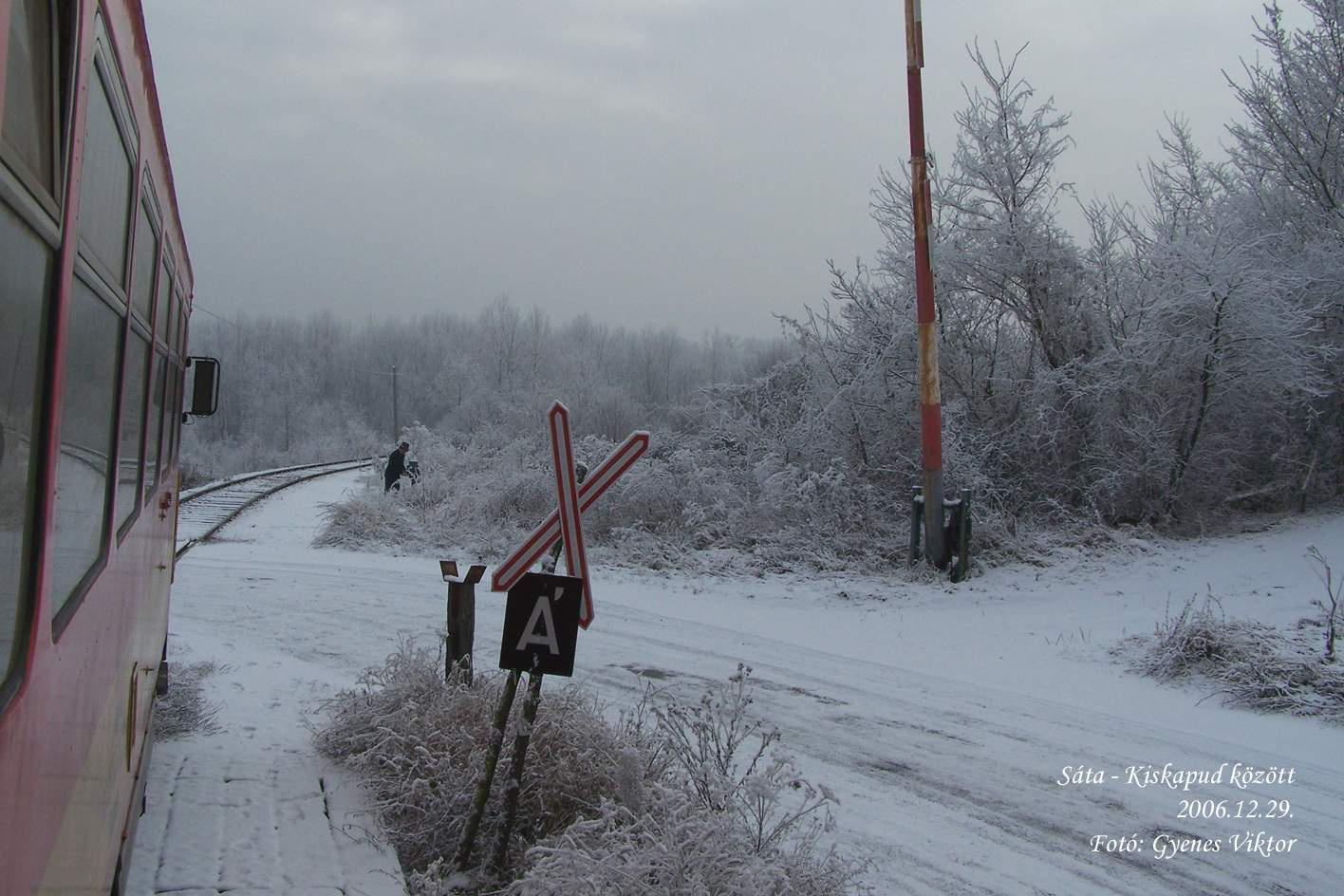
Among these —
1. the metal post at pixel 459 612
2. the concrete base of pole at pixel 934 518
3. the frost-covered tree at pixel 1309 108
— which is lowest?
the metal post at pixel 459 612

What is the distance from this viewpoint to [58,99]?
153cm

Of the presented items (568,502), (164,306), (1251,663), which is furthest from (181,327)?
(1251,663)

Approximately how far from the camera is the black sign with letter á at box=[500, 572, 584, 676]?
12.0 feet

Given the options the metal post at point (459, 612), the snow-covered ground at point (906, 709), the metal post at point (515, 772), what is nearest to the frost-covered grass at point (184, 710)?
the snow-covered ground at point (906, 709)

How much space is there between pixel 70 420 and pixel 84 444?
0.24 m

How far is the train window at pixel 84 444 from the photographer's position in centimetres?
173

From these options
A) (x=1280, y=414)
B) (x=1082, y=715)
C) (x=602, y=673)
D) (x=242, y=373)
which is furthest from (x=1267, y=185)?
(x=242, y=373)

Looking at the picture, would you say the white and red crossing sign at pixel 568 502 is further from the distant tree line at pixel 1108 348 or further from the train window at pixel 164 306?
the distant tree line at pixel 1108 348

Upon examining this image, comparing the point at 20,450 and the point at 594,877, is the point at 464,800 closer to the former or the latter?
the point at 594,877

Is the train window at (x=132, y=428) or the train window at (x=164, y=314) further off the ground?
the train window at (x=164, y=314)

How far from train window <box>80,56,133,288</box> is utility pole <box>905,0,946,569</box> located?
32.9ft

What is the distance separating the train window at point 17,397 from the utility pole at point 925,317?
10768 mm

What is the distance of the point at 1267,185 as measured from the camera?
16.1 meters

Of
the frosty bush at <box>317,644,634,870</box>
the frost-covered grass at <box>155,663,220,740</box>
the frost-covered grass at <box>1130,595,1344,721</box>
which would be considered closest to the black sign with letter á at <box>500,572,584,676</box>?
the frosty bush at <box>317,644,634,870</box>
